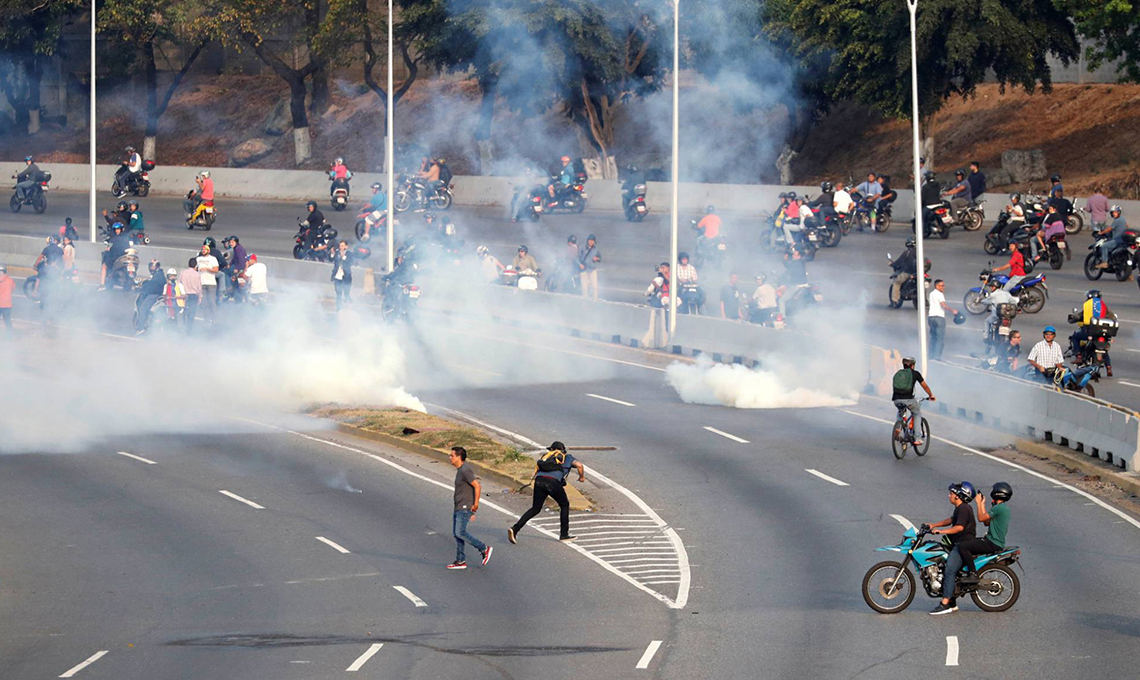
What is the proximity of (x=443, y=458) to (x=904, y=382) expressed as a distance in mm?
7202

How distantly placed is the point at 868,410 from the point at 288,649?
50.6ft

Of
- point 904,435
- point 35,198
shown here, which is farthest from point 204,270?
point 35,198

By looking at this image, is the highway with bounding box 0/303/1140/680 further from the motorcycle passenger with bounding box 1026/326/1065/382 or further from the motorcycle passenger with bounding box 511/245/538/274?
the motorcycle passenger with bounding box 511/245/538/274

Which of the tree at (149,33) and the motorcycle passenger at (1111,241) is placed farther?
the tree at (149,33)

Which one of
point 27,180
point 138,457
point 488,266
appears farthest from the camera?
point 27,180

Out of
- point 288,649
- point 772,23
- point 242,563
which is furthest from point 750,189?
point 288,649

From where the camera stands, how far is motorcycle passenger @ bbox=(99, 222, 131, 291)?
4366 centimetres

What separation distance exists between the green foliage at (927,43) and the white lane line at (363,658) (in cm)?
3651

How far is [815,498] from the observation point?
75.0 feet

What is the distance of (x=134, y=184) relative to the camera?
6259 cm

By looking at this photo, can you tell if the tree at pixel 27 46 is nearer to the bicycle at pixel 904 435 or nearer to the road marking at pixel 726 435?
the road marking at pixel 726 435

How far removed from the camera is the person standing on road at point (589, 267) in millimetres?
38781

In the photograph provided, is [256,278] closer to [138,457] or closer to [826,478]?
[138,457]

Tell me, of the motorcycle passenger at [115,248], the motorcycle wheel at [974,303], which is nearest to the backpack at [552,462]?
the motorcycle wheel at [974,303]
